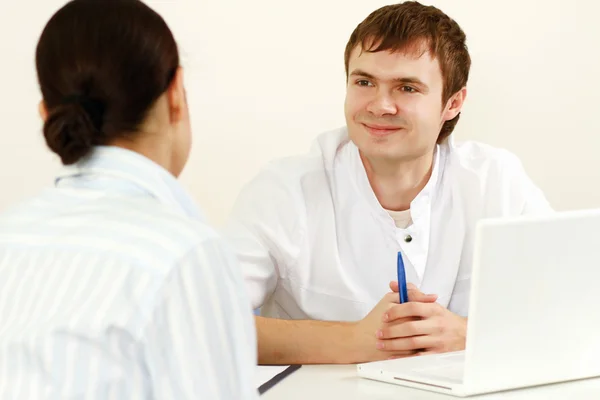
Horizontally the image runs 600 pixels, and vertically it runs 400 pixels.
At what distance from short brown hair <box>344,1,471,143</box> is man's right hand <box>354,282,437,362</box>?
1.85ft

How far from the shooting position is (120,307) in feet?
3.00

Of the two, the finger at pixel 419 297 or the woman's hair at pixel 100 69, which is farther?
the finger at pixel 419 297

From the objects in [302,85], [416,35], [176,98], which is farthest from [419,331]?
[302,85]

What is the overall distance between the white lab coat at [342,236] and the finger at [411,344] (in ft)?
0.99

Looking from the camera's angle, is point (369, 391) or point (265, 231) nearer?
point (369, 391)

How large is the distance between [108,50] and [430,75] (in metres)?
1.23

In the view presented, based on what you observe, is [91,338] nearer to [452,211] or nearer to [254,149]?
[452,211]

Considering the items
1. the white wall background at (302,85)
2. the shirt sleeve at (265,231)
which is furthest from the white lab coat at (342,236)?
the white wall background at (302,85)

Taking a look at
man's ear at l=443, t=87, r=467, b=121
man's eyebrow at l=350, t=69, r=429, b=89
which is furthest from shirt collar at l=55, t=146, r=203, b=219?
man's ear at l=443, t=87, r=467, b=121

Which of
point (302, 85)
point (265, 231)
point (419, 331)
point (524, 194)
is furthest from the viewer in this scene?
point (302, 85)

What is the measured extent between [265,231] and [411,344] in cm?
46

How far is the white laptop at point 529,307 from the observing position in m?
1.39

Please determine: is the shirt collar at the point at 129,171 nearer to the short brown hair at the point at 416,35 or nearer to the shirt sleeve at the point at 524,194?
the short brown hair at the point at 416,35

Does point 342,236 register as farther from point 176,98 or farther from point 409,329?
point 176,98
